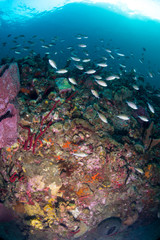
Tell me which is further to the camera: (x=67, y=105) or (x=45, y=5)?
(x=45, y=5)

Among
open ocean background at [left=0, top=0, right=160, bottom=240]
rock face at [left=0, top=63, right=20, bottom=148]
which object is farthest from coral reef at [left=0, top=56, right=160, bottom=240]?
open ocean background at [left=0, top=0, right=160, bottom=240]

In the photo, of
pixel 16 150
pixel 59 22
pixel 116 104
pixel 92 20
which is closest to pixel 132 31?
pixel 92 20

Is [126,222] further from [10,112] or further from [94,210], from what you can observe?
[10,112]

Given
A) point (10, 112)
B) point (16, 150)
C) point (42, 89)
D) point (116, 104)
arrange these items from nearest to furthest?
point (10, 112), point (16, 150), point (42, 89), point (116, 104)

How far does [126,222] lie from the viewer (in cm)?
579

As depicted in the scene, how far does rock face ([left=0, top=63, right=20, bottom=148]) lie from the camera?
3.83 meters

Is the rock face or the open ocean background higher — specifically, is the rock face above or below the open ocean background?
below

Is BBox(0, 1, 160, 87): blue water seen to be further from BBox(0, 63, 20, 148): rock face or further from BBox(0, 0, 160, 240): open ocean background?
BBox(0, 63, 20, 148): rock face

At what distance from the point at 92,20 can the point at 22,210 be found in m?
58.2

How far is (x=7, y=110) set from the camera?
4.00m

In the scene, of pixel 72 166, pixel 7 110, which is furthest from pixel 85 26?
pixel 72 166

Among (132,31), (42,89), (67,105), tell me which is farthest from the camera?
(132,31)

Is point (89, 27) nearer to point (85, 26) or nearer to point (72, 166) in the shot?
point (85, 26)

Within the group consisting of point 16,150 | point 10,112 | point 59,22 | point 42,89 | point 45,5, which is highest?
point 45,5
